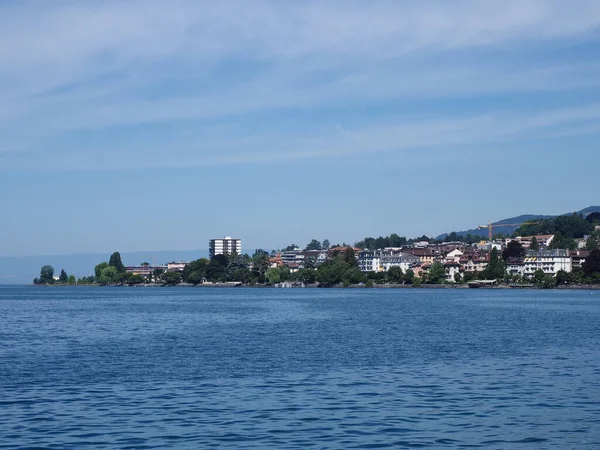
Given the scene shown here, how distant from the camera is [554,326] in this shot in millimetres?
50125

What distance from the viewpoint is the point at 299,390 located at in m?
23.6

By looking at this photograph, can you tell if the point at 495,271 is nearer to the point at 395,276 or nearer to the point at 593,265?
the point at 593,265

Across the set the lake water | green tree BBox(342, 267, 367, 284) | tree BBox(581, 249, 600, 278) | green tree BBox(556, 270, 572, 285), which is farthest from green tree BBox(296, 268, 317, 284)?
the lake water

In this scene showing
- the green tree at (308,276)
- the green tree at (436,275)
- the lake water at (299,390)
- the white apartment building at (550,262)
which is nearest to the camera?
the lake water at (299,390)

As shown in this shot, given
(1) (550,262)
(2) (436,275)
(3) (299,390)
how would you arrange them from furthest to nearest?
(1) (550,262)
(2) (436,275)
(3) (299,390)

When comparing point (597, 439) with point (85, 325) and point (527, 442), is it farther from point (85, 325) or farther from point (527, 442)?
point (85, 325)

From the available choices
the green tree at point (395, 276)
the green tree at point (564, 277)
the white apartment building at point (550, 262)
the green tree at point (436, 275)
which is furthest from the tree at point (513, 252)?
the green tree at point (564, 277)

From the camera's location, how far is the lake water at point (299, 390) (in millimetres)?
17875

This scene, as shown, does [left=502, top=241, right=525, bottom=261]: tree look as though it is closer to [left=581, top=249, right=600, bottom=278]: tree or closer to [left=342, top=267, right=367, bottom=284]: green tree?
[left=342, top=267, right=367, bottom=284]: green tree

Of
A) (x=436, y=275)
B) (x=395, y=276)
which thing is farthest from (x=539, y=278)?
(x=395, y=276)

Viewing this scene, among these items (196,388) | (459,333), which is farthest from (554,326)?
(196,388)

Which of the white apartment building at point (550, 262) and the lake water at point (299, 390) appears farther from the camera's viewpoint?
the white apartment building at point (550, 262)

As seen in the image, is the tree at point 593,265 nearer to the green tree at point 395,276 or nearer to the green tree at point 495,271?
the green tree at point 495,271

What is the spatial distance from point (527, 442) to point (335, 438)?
385cm
